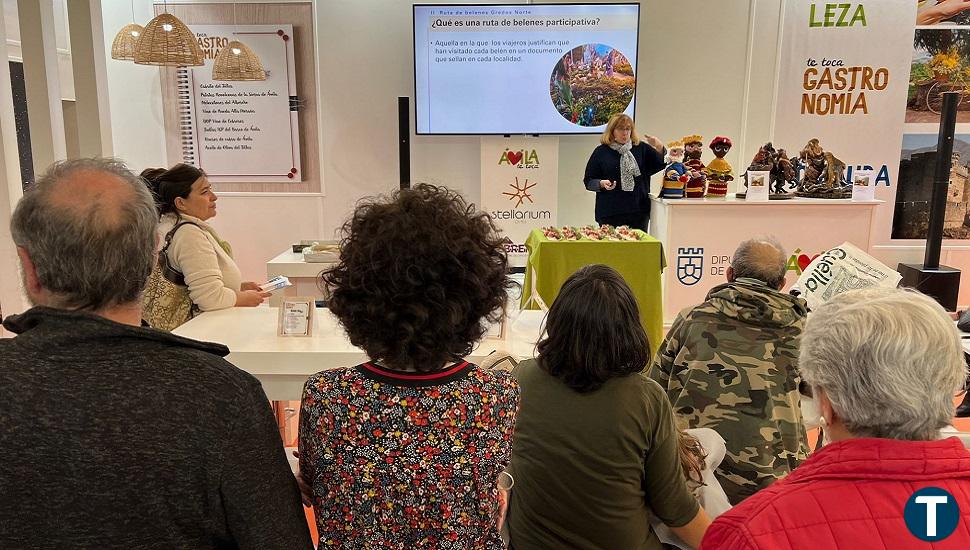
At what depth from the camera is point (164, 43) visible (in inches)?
141

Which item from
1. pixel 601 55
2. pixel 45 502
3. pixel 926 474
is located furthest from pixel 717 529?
pixel 601 55

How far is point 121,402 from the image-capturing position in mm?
829

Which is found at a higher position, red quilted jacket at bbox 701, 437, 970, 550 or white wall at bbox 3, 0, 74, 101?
white wall at bbox 3, 0, 74, 101

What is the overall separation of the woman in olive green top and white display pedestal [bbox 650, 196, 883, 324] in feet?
10.2

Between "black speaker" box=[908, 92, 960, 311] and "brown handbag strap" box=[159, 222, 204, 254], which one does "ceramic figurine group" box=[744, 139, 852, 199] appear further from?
"brown handbag strap" box=[159, 222, 204, 254]

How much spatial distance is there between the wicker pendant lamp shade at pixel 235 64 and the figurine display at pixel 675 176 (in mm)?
2865

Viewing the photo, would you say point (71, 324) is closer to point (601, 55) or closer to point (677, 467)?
point (677, 467)

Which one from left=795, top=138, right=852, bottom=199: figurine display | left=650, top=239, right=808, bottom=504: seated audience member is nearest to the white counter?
left=650, top=239, right=808, bottom=504: seated audience member

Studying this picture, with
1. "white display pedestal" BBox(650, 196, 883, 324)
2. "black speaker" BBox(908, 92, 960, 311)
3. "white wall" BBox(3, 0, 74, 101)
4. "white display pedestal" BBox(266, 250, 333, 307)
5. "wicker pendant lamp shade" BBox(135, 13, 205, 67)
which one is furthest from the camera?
"black speaker" BBox(908, 92, 960, 311)

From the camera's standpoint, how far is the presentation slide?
16.6ft

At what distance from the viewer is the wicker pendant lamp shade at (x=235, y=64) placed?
14.6 ft

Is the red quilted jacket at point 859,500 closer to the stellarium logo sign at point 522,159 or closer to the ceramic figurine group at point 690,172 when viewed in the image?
the ceramic figurine group at point 690,172

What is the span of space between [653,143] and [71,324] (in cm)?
447

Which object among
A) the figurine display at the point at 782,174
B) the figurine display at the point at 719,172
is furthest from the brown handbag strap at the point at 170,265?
the figurine display at the point at 782,174
